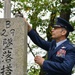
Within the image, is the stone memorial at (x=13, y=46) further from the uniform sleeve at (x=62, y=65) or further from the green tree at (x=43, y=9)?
the green tree at (x=43, y=9)

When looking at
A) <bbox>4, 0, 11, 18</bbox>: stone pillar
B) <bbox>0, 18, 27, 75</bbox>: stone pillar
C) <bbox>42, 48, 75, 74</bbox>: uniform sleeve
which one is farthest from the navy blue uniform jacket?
<bbox>4, 0, 11, 18</bbox>: stone pillar

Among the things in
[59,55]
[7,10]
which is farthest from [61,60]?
[7,10]

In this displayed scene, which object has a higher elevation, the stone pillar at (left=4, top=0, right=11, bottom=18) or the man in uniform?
the stone pillar at (left=4, top=0, right=11, bottom=18)

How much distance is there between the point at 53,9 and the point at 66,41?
4041 millimetres

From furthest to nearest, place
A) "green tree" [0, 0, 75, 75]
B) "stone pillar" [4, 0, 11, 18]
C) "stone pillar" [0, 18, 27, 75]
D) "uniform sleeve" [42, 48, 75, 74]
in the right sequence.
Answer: "green tree" [0, 0, 75, 75], "stone pillar" [4, 0, 11, 18], "stone pillar" [0, 18, 27, 75], "uniform sleeve" [42, 48, 75, 74]

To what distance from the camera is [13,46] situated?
5.16 meters

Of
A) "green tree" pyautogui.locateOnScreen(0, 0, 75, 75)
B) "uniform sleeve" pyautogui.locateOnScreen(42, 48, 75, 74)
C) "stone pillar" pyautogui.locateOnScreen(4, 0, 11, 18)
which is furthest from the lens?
"green tree" pyautogui.locateOnScreen(0, 0, 75, 75)

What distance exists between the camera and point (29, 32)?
514 centimetres

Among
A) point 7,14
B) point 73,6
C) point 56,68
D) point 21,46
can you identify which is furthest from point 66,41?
point 73,6

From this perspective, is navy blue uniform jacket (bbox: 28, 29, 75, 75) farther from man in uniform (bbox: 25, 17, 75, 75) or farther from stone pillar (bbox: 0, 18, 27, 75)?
stone pillar (bbox: 0, 18, 27, 75)

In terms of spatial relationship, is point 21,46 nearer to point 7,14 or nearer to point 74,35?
point 7,14

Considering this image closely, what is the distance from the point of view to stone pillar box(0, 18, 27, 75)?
5.10 meters

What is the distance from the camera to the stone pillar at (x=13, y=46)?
16.7ft

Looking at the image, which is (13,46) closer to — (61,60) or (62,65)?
(61,60)
